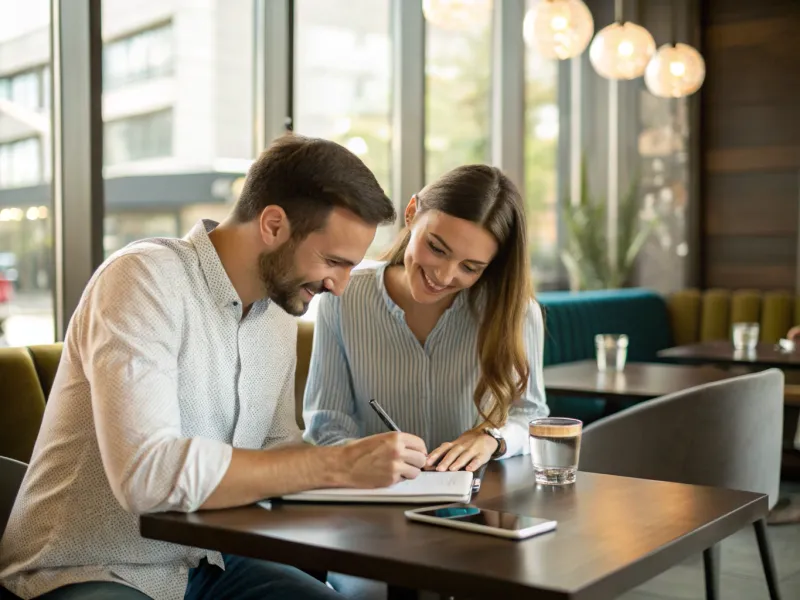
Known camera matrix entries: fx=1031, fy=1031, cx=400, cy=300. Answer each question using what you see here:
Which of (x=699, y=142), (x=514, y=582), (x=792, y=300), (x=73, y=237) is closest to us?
(x=514, y=582)

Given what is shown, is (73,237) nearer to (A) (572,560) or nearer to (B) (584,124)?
(A) (572,560)

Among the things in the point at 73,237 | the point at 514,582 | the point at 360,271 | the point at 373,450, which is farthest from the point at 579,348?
the point at 514,582

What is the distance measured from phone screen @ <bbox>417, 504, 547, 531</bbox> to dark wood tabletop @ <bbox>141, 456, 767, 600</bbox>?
4 centimetres

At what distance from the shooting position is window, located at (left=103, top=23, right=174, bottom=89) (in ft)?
12.8

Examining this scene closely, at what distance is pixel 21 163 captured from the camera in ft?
11.6

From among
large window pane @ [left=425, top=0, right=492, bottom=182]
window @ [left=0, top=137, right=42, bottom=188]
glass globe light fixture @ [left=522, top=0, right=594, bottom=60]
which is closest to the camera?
window @ [left=0, top=137, right=42, bottom=188]

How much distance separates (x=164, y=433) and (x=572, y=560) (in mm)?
617

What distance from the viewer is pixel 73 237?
359 centimetres

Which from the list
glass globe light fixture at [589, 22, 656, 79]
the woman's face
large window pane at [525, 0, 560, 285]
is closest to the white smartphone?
the woman's face

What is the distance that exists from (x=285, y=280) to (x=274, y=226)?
0.09 meters

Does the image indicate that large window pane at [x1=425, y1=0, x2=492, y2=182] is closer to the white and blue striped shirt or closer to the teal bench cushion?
the teal bench cushion

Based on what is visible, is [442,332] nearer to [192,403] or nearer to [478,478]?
[478,478]

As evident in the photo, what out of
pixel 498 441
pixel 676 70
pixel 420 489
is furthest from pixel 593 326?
pixel 420 489

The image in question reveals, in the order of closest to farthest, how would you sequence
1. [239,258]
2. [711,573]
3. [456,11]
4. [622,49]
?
[239,258] → [711,573] → [456,11] → [622,49]
